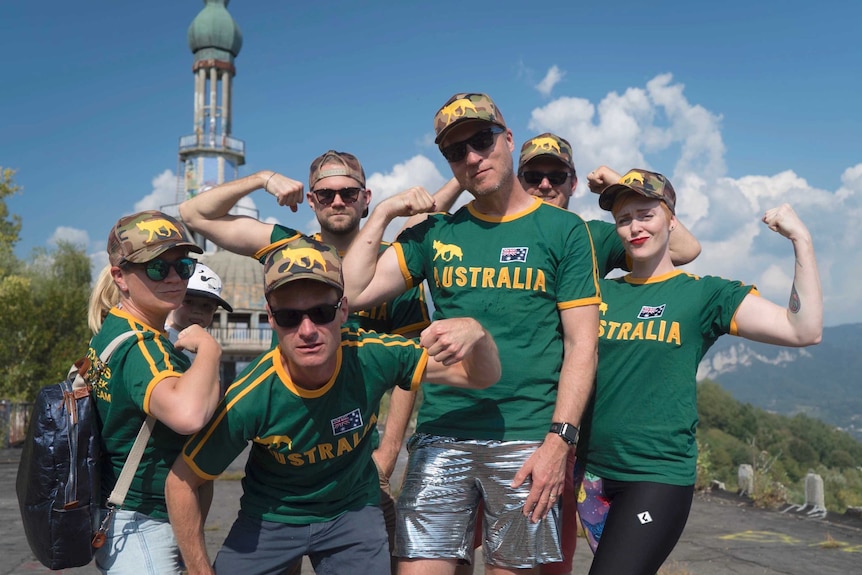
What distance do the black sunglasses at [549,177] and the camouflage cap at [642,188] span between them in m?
0.52

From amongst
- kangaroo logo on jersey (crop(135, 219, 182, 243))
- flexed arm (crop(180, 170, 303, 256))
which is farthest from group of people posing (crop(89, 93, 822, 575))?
flexed arm (crop(180, 170, 303, 256))

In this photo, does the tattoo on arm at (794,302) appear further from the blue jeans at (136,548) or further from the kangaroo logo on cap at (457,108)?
the blue jeans at (136,548)

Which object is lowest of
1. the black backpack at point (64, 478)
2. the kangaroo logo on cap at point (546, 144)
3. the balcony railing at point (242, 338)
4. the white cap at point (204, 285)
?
the black backpack at point (64, 478)

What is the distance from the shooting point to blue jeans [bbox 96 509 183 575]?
9.78 ft

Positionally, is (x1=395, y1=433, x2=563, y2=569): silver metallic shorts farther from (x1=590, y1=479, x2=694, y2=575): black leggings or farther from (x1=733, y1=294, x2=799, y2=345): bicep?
(x1=733, y1=294, x2=799, y2=345): bicep

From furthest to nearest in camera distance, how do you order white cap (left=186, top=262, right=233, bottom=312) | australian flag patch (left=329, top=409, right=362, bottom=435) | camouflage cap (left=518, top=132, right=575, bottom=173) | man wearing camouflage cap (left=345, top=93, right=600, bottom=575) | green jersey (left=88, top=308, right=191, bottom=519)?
camouflage cap (left=518, top=132, right=575, bottom=173) → white cap (left=186, top=262, right=233, bottom=312) → man wearing camouflage cap (left=345, top=93, right=600, bottom=575) → australian flag patch (left=329, top=409, right=362, bottom=435) → green jersey (left=88, top=308, right=191, bottom=519)

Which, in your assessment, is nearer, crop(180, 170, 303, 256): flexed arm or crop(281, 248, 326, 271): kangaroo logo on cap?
crop(281, 248, 326, 271): kangaroo logo on cap

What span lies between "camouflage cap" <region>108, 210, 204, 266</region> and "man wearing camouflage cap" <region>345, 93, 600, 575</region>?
31.6 inches

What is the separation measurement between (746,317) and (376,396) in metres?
1.75

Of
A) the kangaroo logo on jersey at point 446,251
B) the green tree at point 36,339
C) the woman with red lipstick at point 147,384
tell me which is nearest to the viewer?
the woman with red lipstick at point 147,384

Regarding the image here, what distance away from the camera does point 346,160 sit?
412 centimetres

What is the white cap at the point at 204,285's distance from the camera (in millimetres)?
4020

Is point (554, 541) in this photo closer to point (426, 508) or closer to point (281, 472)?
point (426, 508)

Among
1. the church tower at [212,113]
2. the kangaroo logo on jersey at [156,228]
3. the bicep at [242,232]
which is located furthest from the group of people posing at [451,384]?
the church tower at [212,113]
